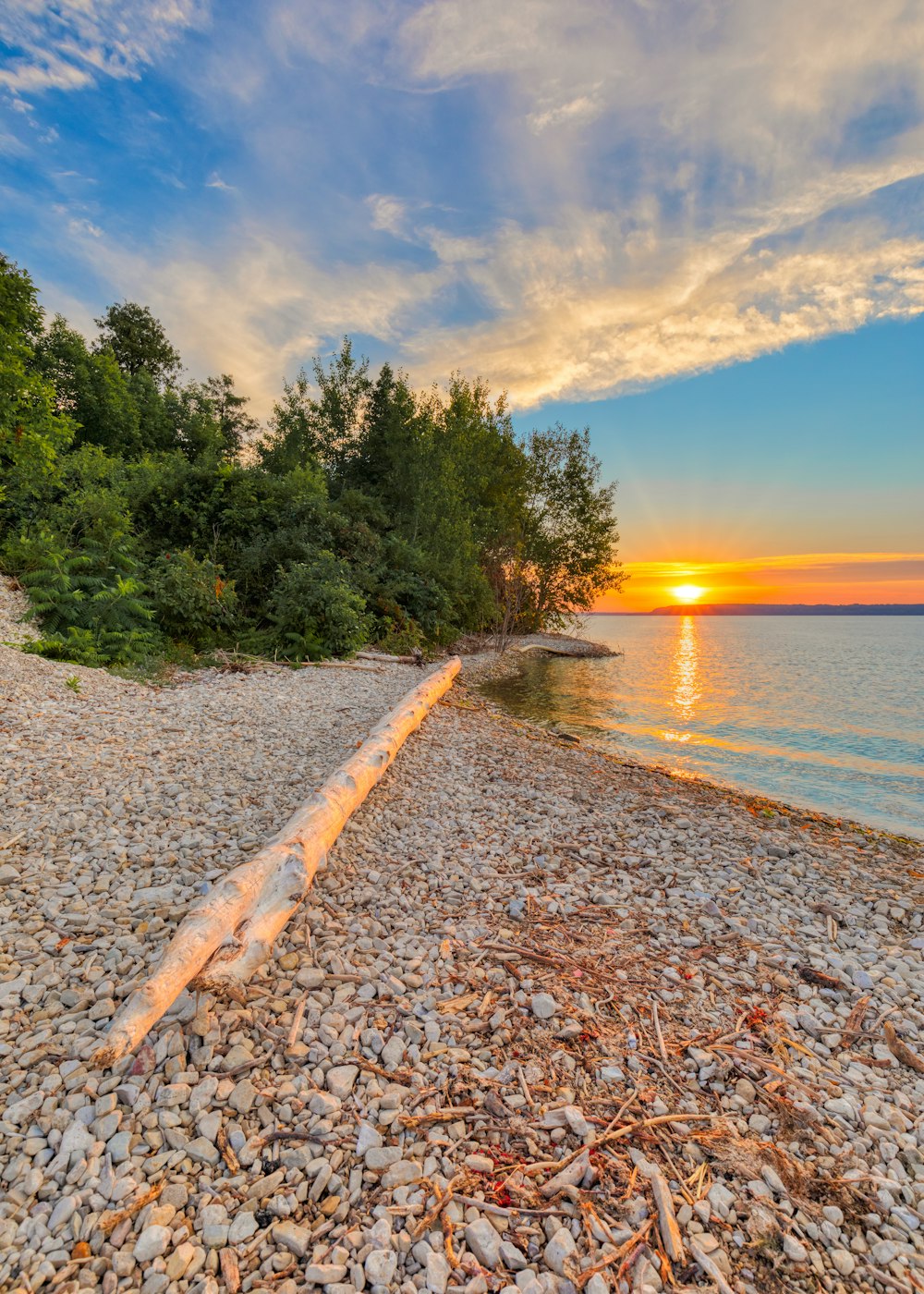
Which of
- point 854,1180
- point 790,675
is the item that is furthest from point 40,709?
point 790,675

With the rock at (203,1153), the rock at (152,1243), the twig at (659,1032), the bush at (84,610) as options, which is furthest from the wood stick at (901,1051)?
the bush at (84,610)

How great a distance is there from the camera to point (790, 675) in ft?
79.1

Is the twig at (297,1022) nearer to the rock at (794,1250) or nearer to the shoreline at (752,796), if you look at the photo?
the rock at (794,1250)

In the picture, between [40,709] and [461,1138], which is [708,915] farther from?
[40,709]

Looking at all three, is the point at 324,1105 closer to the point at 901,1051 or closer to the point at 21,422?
the point at 901,1051

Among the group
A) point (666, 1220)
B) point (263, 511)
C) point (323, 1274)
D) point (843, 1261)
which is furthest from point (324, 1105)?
point (263, 511)

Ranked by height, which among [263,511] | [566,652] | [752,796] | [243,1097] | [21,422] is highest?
[21,422]

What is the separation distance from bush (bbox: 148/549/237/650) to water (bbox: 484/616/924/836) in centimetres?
796

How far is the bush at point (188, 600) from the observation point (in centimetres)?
1441

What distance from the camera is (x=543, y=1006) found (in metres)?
3.35

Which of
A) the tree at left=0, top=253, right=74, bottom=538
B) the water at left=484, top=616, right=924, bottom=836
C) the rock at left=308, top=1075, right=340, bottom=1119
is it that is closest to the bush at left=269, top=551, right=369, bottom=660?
the water at left=484, top=616, right=924, bottom=836

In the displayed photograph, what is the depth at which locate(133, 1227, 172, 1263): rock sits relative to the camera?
1.98m

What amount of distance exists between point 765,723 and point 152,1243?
14999 mm

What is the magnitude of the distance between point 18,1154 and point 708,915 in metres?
4.42
